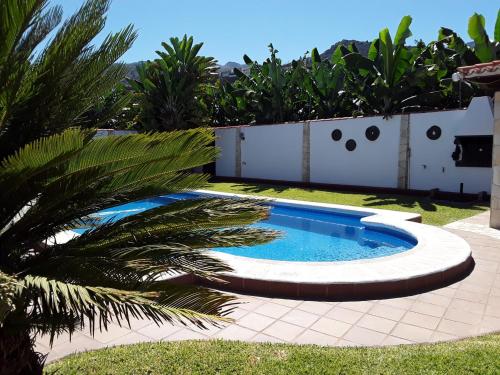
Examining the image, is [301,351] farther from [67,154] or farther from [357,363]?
[67,154]

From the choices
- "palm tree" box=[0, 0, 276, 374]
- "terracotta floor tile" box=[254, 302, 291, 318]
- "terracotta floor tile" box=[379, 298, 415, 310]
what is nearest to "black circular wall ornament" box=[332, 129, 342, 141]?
"terracotta floor tile" box=[379, 298, 415, 310]

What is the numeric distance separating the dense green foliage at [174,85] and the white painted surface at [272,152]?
3380mm

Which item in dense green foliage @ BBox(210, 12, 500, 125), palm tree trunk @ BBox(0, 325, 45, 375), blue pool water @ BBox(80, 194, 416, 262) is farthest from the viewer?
dense green foliage @ BBox(210, 12, 500, 125)

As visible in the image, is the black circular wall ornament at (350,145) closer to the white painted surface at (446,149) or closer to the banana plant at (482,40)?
the white painted surface at (446,149)

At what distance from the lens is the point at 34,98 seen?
273 cm

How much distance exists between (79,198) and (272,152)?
1842 cm

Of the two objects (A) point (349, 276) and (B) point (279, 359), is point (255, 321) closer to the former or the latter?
(B) point (279, 359)

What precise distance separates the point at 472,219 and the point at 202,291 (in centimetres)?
1104

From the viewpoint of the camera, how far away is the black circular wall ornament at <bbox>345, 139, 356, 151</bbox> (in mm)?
17875

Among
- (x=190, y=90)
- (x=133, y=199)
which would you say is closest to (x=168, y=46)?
(x=190, y=90)

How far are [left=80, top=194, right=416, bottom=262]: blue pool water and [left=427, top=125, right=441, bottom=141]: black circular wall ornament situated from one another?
16.9 feet

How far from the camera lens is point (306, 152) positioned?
64.6 ft

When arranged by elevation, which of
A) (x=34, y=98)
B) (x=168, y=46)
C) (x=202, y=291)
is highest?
(x=168, y=46)

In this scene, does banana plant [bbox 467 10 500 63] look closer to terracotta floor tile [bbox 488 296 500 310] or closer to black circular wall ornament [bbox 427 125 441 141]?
black circular wall ornament [bbox 427 125 441 141]
